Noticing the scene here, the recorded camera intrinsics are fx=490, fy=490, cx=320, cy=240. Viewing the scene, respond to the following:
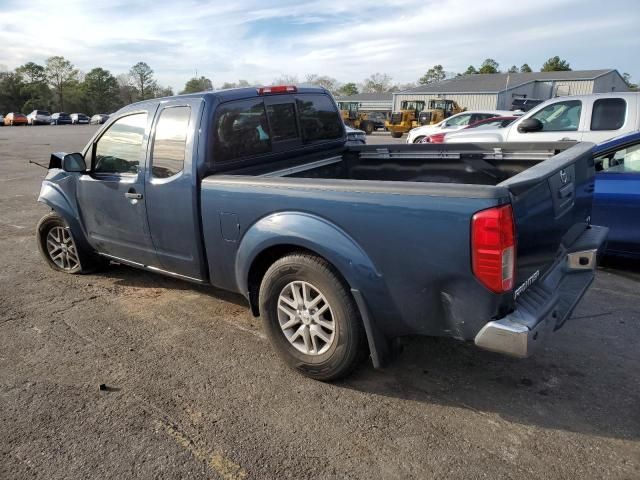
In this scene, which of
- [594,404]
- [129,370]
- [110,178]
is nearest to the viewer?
[594,404]

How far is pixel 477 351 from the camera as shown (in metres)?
3.65

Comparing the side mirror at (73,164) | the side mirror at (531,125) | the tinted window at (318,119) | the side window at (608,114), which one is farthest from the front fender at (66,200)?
the side window at (608,114)

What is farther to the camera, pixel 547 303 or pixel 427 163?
pixel 427 163

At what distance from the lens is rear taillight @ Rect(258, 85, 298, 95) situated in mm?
4161

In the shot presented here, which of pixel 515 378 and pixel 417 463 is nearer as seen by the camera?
pixel 417 463

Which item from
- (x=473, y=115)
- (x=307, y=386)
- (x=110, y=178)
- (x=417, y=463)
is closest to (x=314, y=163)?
(x=110, y=178)

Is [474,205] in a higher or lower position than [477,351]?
higher

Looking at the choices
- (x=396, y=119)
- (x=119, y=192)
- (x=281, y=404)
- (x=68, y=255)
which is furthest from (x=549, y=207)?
(x=396, y=119)

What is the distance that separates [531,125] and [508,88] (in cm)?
4919

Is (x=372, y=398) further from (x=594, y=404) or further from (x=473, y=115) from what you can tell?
(x=473, y=115)

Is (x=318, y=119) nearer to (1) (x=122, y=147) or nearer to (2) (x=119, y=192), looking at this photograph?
(1) (x=122, y=147)

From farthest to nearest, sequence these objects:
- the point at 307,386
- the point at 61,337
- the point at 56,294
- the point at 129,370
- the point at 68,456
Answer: the point at 56,294, the point at 61,337, the point at 129,370, the point at 307,386, the point at 68,456

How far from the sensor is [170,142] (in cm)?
388

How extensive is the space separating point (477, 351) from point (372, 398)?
3.37ft
